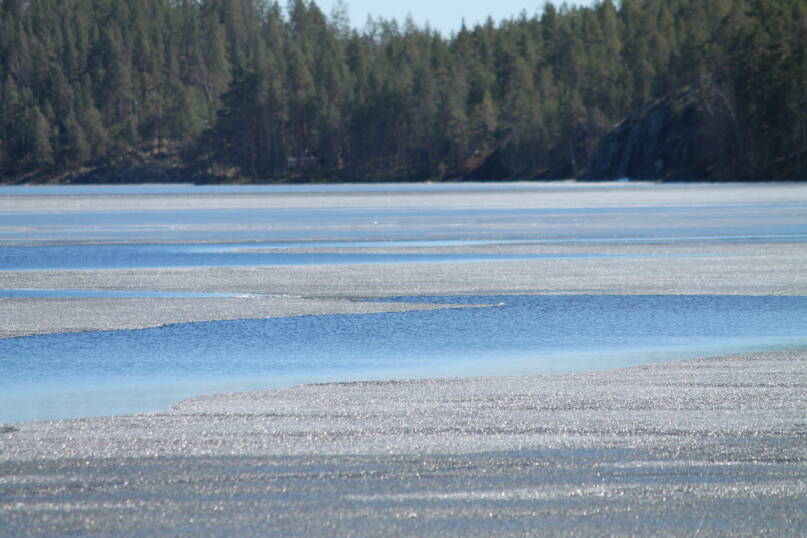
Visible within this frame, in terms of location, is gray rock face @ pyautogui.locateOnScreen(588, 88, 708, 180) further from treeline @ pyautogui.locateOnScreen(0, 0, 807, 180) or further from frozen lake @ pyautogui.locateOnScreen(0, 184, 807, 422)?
frozen lake @ pyautogui.locateOnScreen(0, 184, 807, 422)

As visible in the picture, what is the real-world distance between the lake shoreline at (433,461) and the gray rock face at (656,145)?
97078mm

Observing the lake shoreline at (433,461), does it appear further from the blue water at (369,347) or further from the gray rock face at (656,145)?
the gray rock face at (656,145)

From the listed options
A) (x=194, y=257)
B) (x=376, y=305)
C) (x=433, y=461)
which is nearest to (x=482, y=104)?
(x=194, y=257)

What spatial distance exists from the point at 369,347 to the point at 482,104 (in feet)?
488

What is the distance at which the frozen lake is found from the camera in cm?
1074

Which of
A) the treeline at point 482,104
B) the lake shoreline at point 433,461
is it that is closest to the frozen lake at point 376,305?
the lake shoreline at point 433,461

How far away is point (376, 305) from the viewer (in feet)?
51.4

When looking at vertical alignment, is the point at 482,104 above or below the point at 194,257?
above

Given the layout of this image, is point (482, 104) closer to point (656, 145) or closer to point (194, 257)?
point (656, 145)

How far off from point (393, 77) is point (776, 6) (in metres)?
76.3

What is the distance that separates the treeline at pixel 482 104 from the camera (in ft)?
344

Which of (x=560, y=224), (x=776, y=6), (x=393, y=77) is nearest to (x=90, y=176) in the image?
(x=393, y=77)

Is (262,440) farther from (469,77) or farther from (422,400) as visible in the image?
(469,77)

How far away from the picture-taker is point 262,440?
25.7ft
